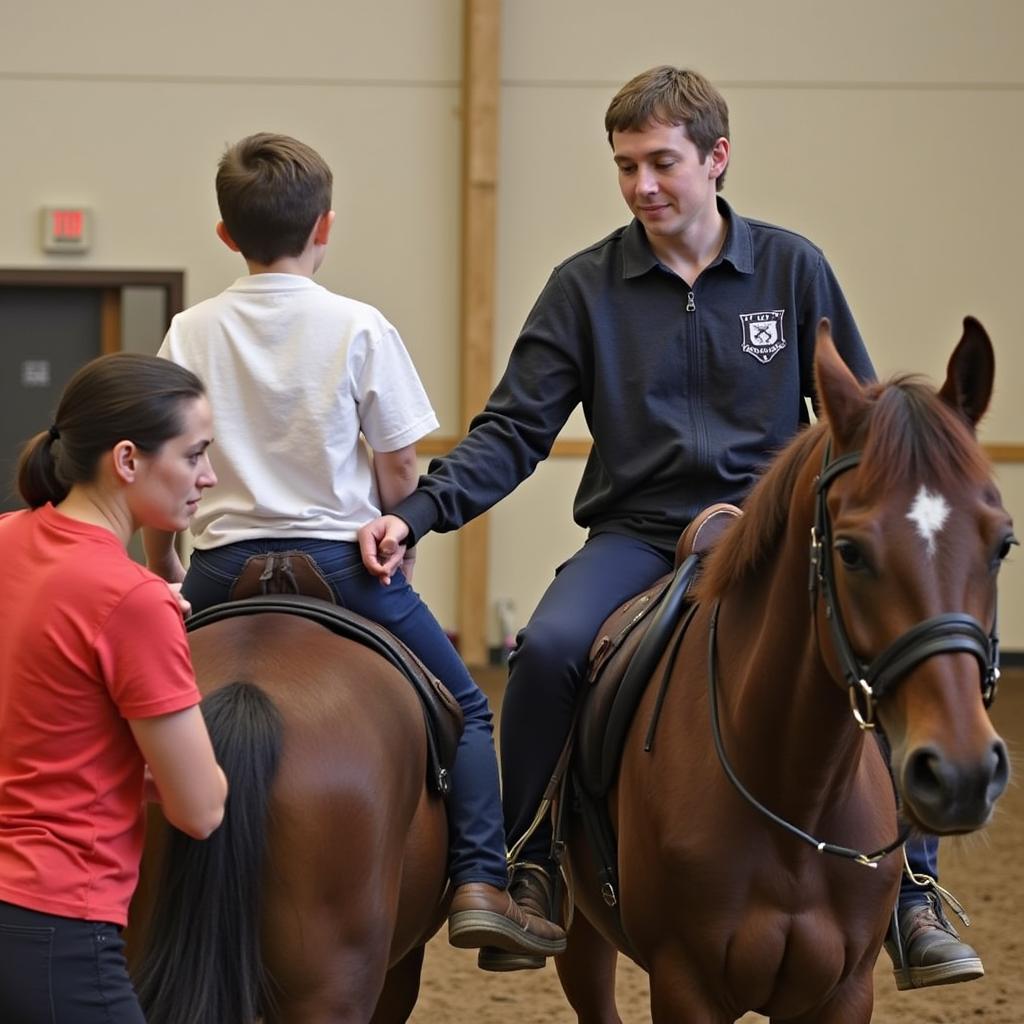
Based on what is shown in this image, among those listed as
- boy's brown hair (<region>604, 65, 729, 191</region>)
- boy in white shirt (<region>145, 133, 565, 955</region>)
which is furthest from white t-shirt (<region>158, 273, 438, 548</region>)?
boy's brown hair (<region>604, 65, 729, 191</region>)

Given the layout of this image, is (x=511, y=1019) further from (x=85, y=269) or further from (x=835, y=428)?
(x=85, y=269)

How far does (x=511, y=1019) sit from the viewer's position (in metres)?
4.62

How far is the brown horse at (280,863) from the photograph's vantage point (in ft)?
7.52

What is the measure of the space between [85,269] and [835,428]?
9015mm

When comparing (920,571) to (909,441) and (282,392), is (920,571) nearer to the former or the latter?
(909,441)

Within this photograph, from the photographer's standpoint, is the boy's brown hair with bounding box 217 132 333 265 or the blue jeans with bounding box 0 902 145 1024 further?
the boy's brown hair with bounding box 217 132 333 265

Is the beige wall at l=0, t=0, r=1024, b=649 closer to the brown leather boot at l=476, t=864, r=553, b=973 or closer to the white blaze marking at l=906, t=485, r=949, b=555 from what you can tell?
the brown leather boot at l=476, t=864, r=553, b=973

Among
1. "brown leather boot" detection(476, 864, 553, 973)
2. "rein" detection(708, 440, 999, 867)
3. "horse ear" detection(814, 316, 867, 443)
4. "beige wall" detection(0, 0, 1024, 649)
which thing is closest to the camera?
"rein" detection(708, 440, 999, 867)

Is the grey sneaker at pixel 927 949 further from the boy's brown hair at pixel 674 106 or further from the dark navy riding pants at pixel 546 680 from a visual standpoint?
the boy's brown hair at pixel 674 106

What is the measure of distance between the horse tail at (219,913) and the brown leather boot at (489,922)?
2.03 feet

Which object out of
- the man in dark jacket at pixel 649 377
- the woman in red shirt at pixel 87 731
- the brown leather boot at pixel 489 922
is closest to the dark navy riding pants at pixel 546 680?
the man in dark jacket at pixel 649 377

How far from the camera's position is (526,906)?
3.22 m

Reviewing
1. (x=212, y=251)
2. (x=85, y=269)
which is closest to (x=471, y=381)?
(x=212, y=251)

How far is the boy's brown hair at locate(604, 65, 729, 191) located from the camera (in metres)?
3.32
